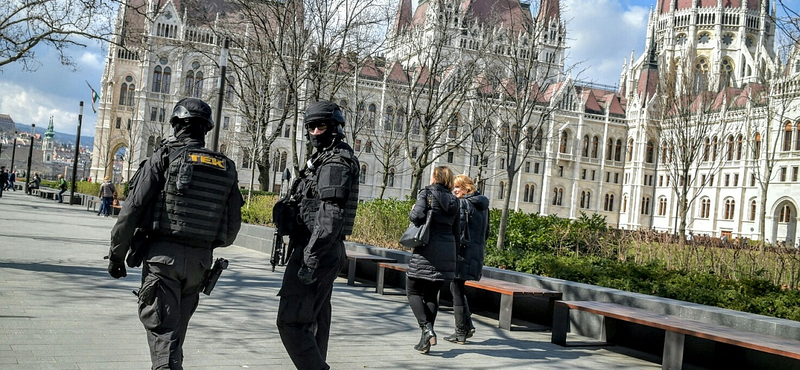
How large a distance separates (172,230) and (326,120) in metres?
1.23

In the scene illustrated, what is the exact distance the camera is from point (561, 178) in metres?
81.1

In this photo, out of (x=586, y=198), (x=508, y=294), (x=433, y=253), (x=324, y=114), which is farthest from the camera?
(x=586, y=198)

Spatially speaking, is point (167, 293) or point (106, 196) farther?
point (106, 196)

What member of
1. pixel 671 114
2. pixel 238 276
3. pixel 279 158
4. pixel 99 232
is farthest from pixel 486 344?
pixel 279 158

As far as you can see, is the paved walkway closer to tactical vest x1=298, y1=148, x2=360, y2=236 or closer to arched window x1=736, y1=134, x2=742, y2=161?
tactical vest x1=298, y1=148, x2=360, y2=236

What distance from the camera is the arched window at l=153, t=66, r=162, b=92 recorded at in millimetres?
69625

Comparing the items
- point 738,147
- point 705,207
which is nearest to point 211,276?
point 738,147

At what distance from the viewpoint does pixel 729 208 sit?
69500mm

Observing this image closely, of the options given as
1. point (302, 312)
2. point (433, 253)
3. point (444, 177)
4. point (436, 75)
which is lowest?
point (302, 312)

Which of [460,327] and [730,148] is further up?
[730,148]

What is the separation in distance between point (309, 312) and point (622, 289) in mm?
6408

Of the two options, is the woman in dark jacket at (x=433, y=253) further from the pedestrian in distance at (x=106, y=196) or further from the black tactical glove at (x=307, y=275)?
the pedestrian in distance at (x=106, y=196)

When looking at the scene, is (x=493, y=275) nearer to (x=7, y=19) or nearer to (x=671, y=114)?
(x=7, y=19)

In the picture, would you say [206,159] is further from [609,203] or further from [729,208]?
[609,203]
